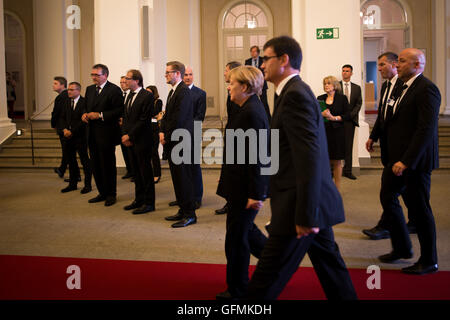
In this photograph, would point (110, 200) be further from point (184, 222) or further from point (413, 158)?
point (413, 158)

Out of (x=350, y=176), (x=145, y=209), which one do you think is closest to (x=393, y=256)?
(x=145, y=209)

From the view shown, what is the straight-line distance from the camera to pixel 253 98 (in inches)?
141

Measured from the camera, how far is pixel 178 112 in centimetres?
579

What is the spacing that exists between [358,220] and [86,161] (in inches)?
172

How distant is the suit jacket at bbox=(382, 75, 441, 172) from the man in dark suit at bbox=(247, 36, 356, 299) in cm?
160

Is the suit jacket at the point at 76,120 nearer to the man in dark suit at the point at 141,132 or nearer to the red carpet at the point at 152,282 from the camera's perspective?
the man in dark suit at the point at 141,132

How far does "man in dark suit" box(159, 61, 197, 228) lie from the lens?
18.9ft

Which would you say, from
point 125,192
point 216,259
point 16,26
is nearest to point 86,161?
point 125,192

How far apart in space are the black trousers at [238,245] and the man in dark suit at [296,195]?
0.69 metres

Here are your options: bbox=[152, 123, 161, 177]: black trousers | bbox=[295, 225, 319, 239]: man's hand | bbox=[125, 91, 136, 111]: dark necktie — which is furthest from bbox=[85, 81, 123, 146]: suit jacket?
bbox=[295, 225, 319, 239]: man's hand

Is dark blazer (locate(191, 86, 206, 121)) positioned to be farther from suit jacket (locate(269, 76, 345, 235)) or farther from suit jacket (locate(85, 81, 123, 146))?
suit jacket (locate(269, 76, 345, 235))

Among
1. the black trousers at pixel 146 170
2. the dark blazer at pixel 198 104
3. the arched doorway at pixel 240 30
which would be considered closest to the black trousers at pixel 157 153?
the dark blazer at pixel 198 104

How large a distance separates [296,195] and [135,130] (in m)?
4.13

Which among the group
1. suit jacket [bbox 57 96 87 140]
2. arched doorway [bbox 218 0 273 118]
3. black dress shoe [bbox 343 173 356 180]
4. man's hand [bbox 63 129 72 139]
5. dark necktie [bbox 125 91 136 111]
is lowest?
black dress shoe [bbox 343 173 356 180]
